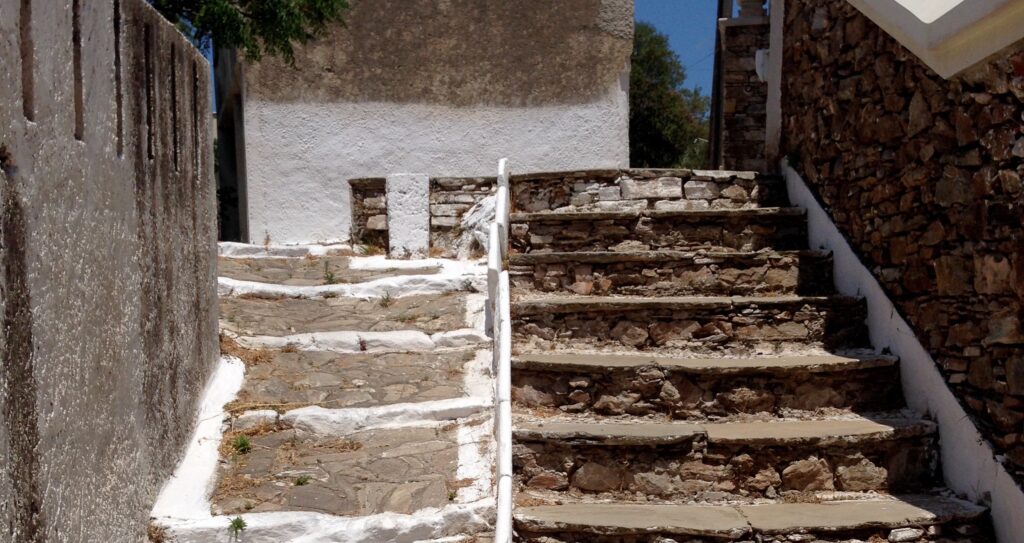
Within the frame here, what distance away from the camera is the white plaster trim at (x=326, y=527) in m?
3.59

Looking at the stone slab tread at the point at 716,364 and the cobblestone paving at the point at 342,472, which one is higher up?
the stone slab tread at the point at 716,364

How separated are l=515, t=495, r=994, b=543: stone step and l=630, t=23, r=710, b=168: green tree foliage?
48.7ft

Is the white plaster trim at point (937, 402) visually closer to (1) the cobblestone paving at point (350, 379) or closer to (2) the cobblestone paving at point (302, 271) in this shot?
(1) the cobblestone paving at point (350, 379)

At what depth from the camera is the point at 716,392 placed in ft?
14.2

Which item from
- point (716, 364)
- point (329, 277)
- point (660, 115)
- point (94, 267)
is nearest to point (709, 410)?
point (716, 364)

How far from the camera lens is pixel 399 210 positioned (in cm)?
680

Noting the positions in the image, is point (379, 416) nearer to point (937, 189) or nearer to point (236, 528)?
point (236, 528)

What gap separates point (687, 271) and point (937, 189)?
1.47 metres

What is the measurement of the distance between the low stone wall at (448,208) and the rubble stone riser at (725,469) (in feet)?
10.1

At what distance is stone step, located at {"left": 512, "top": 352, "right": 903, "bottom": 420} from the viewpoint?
14.1 ft

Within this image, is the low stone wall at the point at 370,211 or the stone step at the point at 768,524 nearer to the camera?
the stone step at the point at 768,524

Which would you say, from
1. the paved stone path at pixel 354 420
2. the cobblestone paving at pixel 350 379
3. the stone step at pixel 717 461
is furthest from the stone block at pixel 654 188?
the stone step at pixel 717 461

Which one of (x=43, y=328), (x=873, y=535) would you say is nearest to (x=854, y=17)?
(x=873, y=535)

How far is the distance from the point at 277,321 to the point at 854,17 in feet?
11.4
